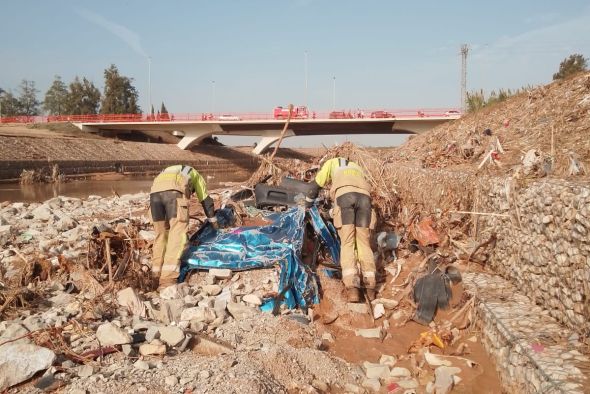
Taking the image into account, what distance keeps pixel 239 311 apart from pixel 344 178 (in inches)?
84.3

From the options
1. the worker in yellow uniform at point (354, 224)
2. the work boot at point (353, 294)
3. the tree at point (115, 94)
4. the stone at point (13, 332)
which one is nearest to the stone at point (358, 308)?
the work boot at point (353, 294)

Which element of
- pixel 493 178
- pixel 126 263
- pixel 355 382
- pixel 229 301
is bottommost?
pixel 355 382

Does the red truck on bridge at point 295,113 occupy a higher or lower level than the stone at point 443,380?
higher

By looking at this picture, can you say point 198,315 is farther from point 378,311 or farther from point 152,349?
point 378,311

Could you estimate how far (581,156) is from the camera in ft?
18.8

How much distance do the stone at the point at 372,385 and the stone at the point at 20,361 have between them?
2.61 m

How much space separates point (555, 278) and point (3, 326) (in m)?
4.96

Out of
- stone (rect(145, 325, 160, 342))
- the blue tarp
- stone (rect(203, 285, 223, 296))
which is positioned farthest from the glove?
stone (rect(145, 325, 160, 342))

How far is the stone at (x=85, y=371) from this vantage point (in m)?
3.33

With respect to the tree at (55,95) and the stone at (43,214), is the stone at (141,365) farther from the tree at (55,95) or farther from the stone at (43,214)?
the tree at (55,95)

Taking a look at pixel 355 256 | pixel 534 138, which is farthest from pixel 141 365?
pixel 534 138

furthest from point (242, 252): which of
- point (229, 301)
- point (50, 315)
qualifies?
point (50, 315)

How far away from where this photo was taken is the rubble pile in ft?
18.6

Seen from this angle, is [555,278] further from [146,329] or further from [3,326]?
[3,326]
